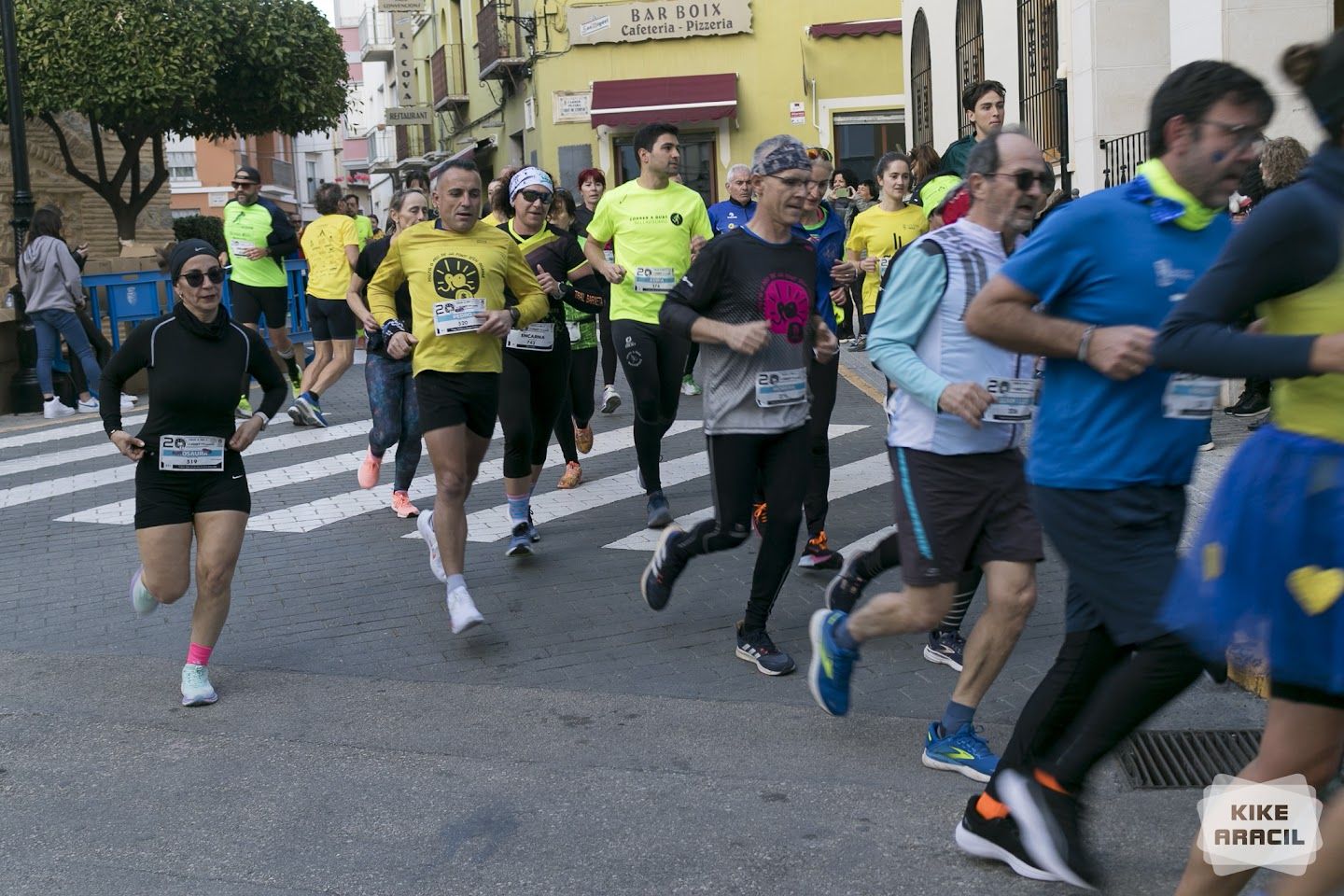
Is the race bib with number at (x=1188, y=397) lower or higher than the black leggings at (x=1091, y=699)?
higher

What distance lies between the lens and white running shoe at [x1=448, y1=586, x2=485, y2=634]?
6.11 m

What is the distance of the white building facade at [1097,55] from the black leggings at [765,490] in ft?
10.0

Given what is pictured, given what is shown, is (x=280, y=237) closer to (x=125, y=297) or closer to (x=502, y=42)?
(x=125, y=297)

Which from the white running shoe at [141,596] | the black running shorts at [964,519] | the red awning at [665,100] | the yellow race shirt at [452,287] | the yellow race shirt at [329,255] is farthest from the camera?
the red awning at [665,100]

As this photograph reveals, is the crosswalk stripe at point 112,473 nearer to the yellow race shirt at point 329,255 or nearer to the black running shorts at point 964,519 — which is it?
the yellow race shirt at point 329,255

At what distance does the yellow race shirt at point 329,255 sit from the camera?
13.1m

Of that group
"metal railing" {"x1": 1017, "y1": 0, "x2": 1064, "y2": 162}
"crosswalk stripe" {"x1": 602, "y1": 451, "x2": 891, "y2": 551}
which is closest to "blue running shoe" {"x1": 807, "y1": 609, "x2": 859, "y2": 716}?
"crosswalk stripe" {"x1": 602, "y1": 451, "x2": 891, "y2": 551}

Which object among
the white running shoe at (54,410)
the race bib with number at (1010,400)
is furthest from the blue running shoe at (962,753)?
the white running shoe at (54,410)

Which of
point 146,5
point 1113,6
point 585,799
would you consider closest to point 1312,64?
point 585,799

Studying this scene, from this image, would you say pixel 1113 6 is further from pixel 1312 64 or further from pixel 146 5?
pixel 146 5

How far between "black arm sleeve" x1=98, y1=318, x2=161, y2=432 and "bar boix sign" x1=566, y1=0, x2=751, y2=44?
89.0 feet

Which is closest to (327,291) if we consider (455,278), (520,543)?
(520,543)

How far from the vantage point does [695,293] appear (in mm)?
5602

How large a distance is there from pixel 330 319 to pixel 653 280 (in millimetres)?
5811
